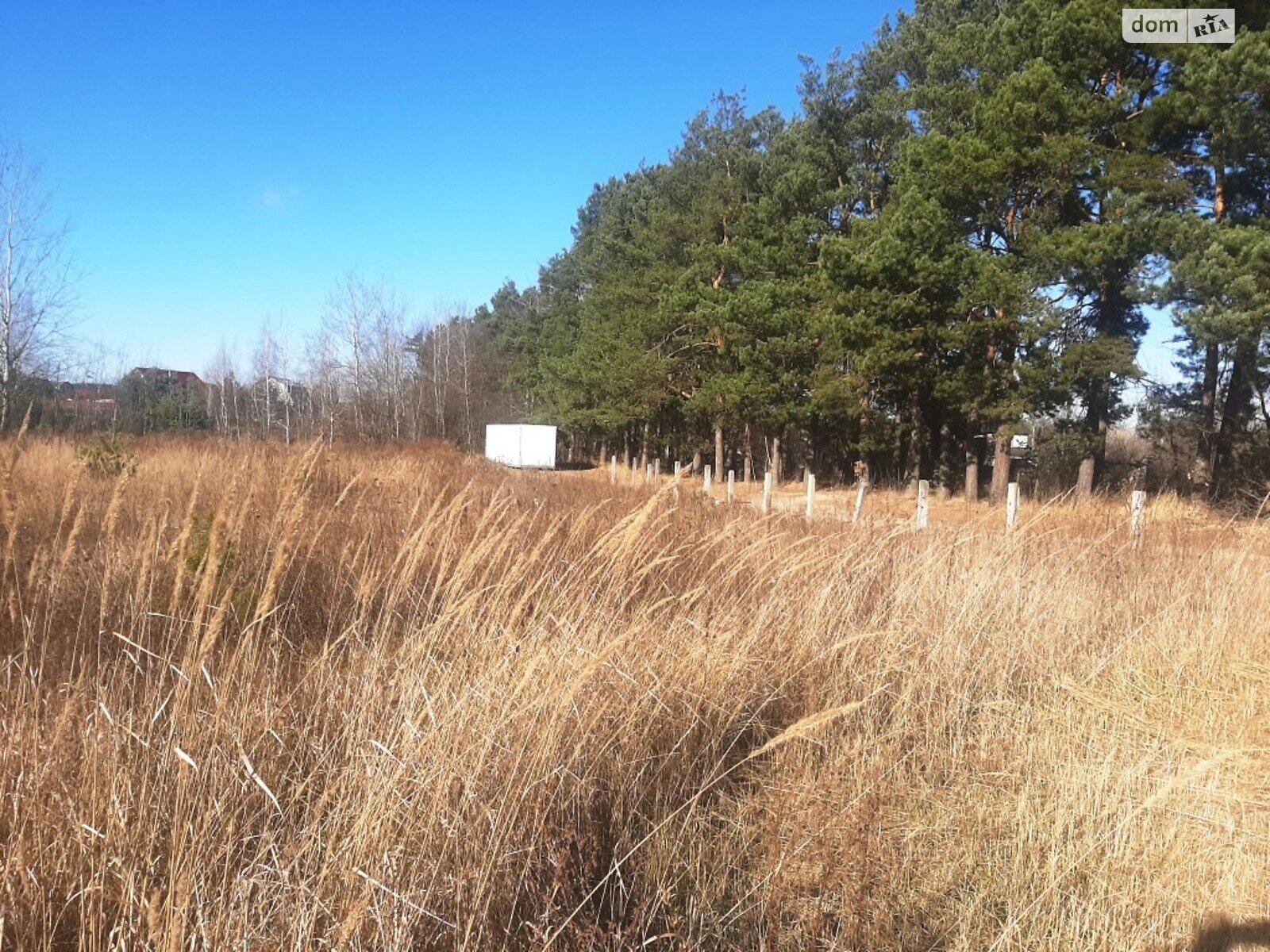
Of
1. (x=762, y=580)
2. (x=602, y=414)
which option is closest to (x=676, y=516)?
(x=762, y=580)

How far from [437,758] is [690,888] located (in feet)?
2.57

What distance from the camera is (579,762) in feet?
7.52

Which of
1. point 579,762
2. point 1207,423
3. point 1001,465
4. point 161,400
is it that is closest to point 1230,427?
point 1207,423

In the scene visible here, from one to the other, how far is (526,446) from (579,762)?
37906 millimetres

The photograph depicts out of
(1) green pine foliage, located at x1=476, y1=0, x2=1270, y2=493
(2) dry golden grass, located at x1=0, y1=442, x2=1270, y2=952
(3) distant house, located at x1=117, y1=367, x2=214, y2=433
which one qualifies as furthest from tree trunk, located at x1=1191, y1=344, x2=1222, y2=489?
(3) distant house, located at x1=117, y1=367, x2=214, y2=433

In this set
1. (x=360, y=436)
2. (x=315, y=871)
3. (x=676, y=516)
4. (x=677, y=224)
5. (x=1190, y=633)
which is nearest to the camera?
(x=315, y=871)

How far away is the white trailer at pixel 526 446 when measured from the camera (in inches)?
1548

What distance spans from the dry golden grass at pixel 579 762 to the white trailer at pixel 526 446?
3523 centimetres

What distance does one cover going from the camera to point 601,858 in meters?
2.13

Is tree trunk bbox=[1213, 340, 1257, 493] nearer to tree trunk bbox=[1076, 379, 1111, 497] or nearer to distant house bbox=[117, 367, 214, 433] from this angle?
tree trunk bbox=[1076, 379, 1111, 497]

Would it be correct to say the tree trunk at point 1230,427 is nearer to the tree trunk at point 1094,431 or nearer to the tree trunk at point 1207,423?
the tree trunk at point 1207,423

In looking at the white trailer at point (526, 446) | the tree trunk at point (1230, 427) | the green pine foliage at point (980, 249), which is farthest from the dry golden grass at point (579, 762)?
the white trailer at point (526, 446)

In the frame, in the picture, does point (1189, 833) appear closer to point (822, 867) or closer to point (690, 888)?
point (822, 867)

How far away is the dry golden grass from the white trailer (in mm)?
35233
